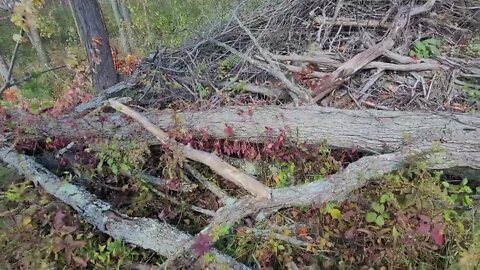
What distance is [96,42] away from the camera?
5.10 meters

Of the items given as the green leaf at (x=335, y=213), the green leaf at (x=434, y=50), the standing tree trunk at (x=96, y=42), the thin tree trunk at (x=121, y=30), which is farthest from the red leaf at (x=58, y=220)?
the thin tree trunk at (x=121, y=30)

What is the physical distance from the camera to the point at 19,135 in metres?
3.51

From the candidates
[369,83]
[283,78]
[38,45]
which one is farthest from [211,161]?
[38,45]

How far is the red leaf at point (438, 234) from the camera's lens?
229cm

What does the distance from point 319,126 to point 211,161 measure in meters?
0.86

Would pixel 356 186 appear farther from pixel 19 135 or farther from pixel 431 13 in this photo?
pixel 19 135

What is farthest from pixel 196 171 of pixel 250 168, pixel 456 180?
pixel 456 180

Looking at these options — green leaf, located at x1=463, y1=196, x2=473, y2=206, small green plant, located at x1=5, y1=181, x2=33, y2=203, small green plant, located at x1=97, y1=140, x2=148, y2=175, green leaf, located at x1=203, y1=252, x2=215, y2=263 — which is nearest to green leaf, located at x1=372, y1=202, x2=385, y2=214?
green leaf, located at x1=463, y1=196, x2=473, y2=206

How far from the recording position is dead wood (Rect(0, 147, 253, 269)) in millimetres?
2566

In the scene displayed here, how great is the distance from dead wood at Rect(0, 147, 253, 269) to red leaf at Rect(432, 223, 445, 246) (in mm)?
1099

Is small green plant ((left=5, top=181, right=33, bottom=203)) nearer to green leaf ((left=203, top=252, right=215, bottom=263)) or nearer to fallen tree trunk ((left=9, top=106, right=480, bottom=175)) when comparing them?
fallen tree trunk ((left=9, top=106, right=480, bottom=175))

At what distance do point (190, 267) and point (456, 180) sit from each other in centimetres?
196

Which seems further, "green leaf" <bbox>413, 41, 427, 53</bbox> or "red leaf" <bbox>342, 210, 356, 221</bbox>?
"green leaf" <bbox>413, 41, 427, 53</bbox>

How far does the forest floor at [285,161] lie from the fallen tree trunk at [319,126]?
72 millimetres
